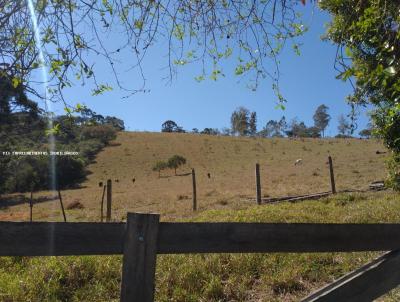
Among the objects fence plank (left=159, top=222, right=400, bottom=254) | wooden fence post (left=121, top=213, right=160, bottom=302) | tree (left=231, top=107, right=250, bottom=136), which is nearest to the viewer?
wooden fence post (left=121, top=213, right=160, bottom=302)

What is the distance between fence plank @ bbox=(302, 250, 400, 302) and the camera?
10.6 ft

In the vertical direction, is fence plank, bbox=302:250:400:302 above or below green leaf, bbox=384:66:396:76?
below

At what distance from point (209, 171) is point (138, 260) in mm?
43385

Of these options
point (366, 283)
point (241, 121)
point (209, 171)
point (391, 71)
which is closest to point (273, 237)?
point (366, 283)

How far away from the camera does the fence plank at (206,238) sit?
2.42 m

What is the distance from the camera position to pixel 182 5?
470 cm

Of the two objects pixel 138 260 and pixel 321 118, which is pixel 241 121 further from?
pixel 138 260

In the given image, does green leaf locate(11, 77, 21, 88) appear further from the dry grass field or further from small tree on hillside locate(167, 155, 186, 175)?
small tree on hillside locate(167, 155, 186, 175)

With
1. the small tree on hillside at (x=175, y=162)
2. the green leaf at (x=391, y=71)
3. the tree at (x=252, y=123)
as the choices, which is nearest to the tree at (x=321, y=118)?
the tree at (x=252, y=123)

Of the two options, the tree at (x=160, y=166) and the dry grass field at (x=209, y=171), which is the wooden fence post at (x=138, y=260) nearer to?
the dry grass field at (x=209, y=171)

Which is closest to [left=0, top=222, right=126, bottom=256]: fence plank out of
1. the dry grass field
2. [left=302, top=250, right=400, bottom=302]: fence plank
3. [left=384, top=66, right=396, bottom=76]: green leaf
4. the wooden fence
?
the wooden fence

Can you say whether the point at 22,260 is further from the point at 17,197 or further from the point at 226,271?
the point at 17,197

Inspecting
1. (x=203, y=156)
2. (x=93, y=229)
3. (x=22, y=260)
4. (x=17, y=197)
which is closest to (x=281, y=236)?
(x=93, y=229)

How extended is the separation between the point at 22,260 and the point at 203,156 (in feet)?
167
